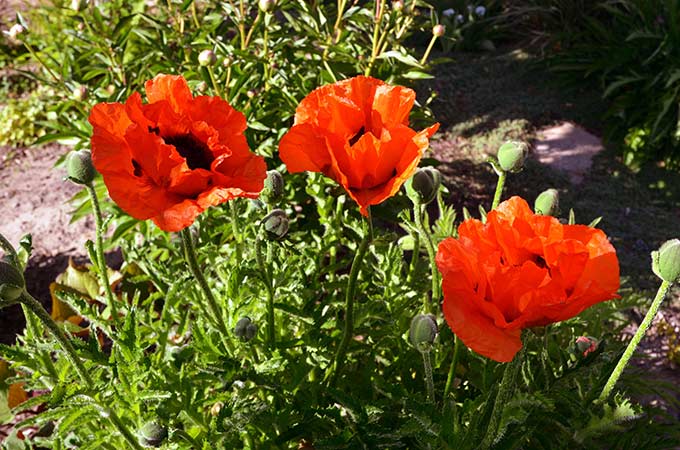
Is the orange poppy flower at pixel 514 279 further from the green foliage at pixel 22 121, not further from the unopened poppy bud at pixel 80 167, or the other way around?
the green foliage at pixel 22 121

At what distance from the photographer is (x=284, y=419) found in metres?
1.32

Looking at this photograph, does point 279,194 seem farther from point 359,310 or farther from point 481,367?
point 481,367

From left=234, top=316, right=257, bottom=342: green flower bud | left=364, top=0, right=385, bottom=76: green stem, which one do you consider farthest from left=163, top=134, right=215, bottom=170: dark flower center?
left=364, top=0, right=385, bottom=76: green stem

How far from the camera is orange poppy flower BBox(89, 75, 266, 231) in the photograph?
95cm

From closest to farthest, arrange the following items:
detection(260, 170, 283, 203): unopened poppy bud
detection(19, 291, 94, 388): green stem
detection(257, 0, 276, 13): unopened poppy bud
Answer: detection(19, 291, 94, 388): green stem, detection(260, 170, 283, 203): unopened poppy bud, detection(257, 0, 276, 13): unopened poppy bud

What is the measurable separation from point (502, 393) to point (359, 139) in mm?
464

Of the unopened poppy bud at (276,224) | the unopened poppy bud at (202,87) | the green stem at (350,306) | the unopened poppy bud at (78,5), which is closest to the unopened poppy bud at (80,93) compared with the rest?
the unopened poppy bud at (78,5)

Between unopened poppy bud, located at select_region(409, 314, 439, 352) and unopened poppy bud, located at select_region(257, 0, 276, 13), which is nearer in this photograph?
unopened poppy bud, located at select_region(409, 314, 439, 352)

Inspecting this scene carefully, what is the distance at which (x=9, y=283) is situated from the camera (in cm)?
92

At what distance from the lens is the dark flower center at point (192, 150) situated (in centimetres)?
104

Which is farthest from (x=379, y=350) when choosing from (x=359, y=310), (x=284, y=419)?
(x=284, y=419)

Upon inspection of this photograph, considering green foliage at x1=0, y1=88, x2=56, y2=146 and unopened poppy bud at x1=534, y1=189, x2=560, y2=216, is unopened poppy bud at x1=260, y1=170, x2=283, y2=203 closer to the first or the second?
unopened poppy bud at x1=534, y1=189, x2=560, y2=216

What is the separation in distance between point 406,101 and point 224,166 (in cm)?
32

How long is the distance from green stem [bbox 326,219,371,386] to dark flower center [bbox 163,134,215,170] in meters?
0.30
